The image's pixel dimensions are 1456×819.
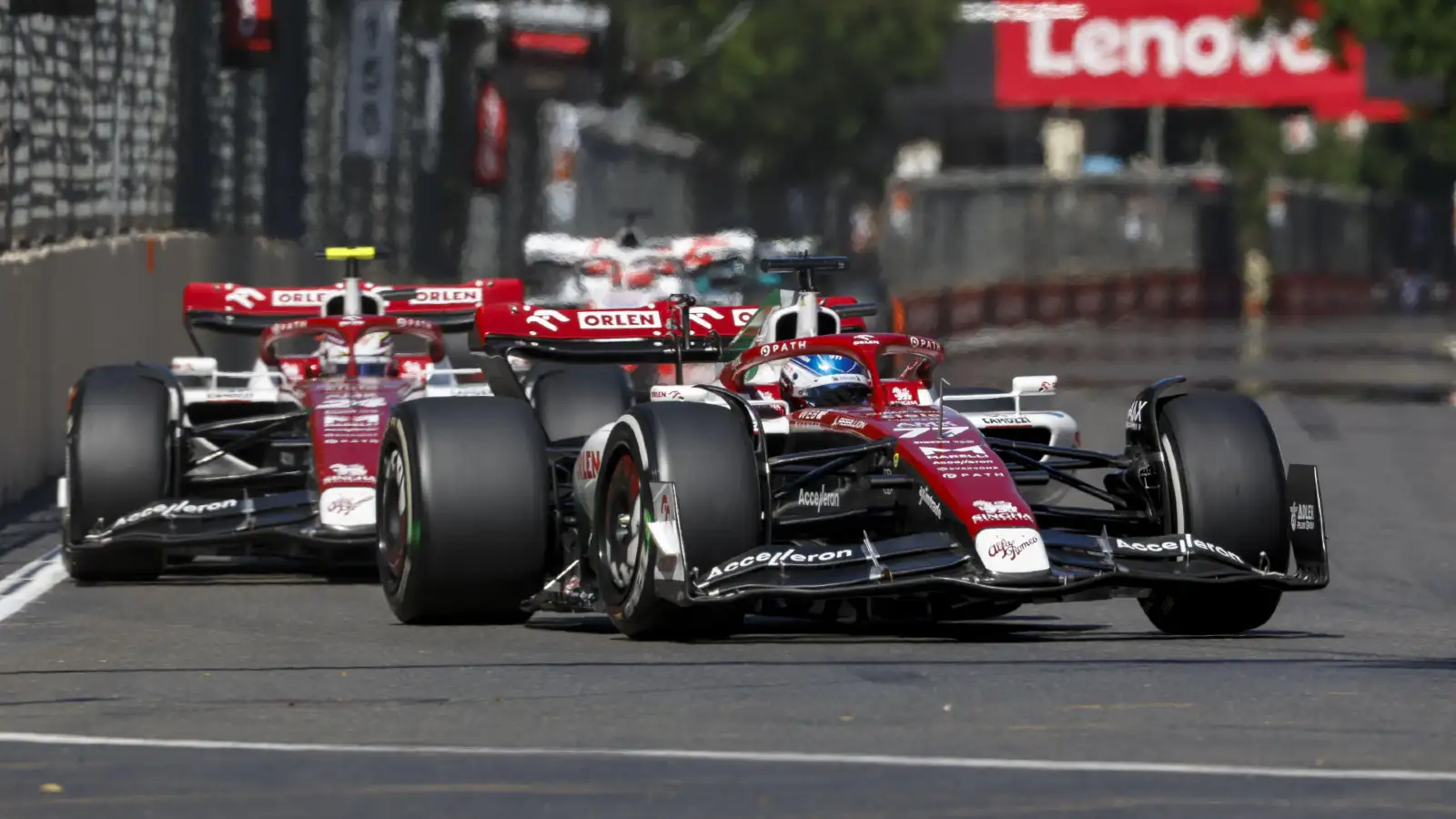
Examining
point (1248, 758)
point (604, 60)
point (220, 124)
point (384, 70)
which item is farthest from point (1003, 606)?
point (604, 60)

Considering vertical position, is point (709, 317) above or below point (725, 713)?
above

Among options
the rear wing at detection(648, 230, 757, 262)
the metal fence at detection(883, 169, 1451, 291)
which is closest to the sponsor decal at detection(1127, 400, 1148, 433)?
the rear wing at detection(648, 230, 757, 262)

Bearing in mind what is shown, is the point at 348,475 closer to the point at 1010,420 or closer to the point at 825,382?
the point at 825,382

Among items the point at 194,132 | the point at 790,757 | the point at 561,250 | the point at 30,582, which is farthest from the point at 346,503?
the point at 194,132

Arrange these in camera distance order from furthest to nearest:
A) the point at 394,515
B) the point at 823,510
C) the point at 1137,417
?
the point at 394,515 → the point at 1137,417 → the point at 823,510

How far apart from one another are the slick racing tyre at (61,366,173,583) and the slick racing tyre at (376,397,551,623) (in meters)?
2.40

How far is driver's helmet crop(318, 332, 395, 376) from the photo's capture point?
1594 cm

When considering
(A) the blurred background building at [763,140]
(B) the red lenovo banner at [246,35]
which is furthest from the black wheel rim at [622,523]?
(B) the red lenovo banner at [246,35]

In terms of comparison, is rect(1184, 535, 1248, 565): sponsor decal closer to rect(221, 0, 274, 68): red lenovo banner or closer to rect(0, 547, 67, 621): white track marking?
rect(0, 547, 67, 621): white track marking

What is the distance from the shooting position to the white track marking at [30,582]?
43.9ft

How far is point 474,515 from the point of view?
472 inches

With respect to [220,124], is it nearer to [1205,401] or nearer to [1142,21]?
[1205,401]

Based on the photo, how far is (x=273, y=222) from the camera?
3512 cm

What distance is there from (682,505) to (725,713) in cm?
178
